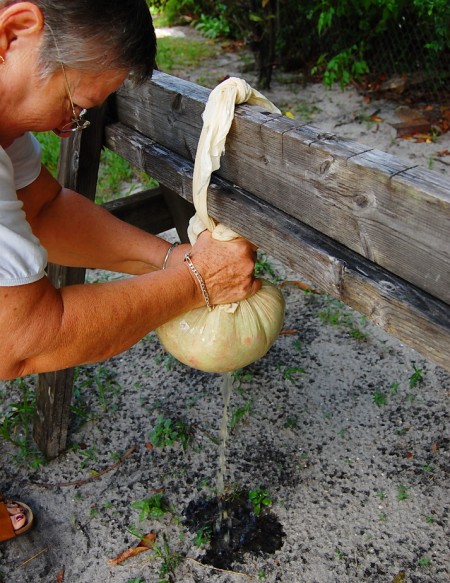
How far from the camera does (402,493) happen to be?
236cm

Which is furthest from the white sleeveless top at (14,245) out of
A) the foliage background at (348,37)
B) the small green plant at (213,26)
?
the small green plant at (213,26)

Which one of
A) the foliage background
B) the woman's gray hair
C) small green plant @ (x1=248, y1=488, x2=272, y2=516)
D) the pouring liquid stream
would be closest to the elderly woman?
the woman's gray hair

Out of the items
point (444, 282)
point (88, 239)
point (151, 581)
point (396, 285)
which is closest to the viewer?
point (444, 282)

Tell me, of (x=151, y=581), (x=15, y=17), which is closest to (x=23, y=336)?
(x=15, y=17)

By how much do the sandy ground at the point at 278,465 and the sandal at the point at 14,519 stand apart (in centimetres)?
5

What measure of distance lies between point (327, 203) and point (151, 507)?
1.52 meters

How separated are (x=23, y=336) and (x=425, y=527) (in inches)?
64.3

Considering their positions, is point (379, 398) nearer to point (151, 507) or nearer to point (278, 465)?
point (278, 465)

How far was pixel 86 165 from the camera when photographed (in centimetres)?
219

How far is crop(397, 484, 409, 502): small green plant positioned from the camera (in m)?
2.34

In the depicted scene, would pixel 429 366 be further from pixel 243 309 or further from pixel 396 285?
pixel 396 285

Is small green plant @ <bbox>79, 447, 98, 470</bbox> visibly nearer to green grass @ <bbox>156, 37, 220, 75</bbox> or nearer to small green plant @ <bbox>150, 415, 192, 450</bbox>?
small green plant @ <bbox>150, 415, 192, 450</bbox>

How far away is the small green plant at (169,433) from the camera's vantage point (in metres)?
2.65

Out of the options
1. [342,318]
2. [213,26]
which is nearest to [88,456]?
[342,318]
